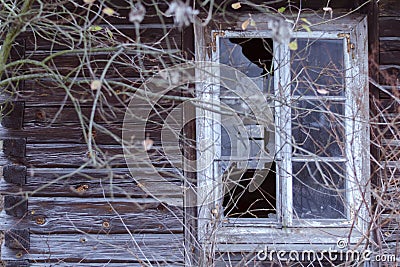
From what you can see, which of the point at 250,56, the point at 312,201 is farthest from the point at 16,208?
the point at 312,201

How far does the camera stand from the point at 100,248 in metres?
3.22

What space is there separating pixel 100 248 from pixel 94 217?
0.21 m

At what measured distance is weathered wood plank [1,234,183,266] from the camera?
126 inches

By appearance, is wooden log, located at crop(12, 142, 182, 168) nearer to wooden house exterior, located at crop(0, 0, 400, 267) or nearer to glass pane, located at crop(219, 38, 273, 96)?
wooden house exterior, located at crop(0, 0, 400, 267)

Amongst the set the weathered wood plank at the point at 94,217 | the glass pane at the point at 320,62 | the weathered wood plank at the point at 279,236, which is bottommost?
the weathered wood plank at the point at 279,236

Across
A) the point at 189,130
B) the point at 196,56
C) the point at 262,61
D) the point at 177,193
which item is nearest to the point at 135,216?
the point at 177,193

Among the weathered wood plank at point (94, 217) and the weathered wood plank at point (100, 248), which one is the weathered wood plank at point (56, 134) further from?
the weathered wood plank at point (100, 248)

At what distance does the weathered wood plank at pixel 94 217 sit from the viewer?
321cm

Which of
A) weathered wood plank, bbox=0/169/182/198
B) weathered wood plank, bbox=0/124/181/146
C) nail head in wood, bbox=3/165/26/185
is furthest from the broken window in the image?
nail head in wood, bbox=3/165/26/185

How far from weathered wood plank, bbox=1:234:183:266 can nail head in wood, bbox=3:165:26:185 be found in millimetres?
384

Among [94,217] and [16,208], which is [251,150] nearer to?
[94,217]

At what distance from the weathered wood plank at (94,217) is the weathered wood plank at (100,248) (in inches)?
1.6

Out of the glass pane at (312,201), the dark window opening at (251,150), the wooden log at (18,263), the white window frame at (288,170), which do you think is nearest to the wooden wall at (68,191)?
the wooden log at (18,263)
